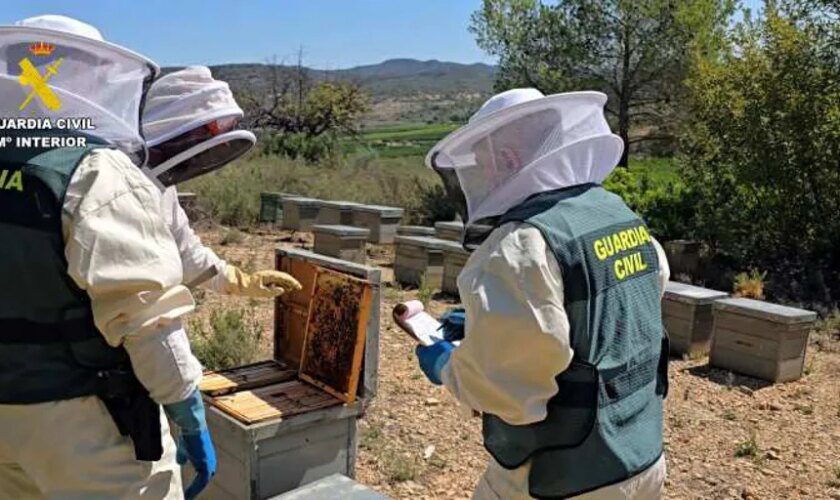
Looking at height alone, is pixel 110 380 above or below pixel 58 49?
below

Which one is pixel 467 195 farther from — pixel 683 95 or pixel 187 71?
pixel 683 95

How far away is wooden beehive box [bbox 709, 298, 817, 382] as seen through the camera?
17.9ft

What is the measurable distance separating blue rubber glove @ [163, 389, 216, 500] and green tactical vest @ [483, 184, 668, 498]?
2.61 feet

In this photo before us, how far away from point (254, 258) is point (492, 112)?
761 centimetres

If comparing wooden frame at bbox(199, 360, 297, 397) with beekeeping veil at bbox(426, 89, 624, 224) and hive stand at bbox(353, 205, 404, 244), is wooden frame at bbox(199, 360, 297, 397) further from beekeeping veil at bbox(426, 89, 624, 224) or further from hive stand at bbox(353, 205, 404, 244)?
hive stand at bbox(353, 205, 404, 244)

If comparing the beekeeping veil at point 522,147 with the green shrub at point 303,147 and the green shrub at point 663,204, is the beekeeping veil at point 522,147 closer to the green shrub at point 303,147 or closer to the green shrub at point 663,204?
the green shrub at point 663,204

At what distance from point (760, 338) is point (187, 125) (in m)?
4.60

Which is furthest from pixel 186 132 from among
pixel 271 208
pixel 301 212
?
pixel 271 208

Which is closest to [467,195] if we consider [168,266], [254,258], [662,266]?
[662,266]

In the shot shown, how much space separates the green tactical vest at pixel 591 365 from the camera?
190cm

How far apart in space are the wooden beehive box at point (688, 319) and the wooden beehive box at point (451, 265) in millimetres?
1975

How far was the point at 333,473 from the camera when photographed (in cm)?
333

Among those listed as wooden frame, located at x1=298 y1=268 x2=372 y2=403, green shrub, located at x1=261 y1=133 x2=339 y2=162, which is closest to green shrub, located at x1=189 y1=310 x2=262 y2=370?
wooden frame, located at x1=298 y1=268 x2=372 y2=403

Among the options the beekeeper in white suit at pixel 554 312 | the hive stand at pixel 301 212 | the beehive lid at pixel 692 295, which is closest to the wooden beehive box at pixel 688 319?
the beehive lid at pixel 692 295
